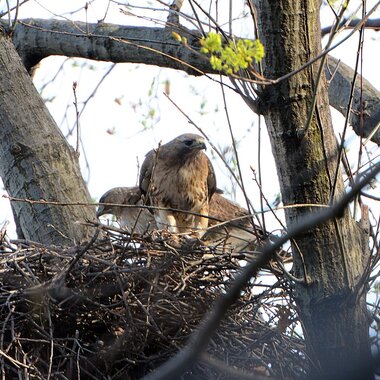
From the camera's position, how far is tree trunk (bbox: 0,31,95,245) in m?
6.00

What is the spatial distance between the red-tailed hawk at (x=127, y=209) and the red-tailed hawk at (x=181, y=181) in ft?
0.94

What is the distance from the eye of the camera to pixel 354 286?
4.30m

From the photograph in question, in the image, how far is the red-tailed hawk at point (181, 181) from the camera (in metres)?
7.84

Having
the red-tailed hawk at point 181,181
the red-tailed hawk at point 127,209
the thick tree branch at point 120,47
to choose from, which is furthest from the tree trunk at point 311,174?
the red-tailed hawk at point 127,209

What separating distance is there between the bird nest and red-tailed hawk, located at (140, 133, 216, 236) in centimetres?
265

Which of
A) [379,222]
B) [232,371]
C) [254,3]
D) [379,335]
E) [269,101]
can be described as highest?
[254,3]

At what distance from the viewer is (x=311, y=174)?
4.29 meters

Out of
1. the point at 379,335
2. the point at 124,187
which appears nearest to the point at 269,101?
the point at 379,335

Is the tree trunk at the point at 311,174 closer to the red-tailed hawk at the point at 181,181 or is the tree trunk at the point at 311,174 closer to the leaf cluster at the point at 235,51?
the leaf cluster at the point at 235,51

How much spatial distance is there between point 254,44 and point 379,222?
121 cm

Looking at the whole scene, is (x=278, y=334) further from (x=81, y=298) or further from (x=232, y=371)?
(x=232, y=371)

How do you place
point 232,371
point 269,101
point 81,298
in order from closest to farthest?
point 232,371 < point 269,101 < point 81,298

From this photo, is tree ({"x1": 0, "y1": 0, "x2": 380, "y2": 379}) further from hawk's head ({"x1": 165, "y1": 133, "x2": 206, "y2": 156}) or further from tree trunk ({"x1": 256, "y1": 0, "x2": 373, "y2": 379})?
hawk's head ({"x1": 165, "y1": 133, "x2": 206, "y2": 156})

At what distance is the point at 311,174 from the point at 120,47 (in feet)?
9.64
